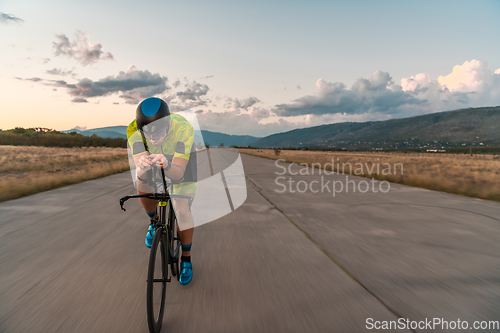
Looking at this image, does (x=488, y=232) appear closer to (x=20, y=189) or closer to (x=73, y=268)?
(x=73, y=268)

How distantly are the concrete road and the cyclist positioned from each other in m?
0.66

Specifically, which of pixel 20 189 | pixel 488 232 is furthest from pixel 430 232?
pixel 20 189

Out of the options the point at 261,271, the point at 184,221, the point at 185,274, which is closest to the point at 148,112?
the point at 184,221

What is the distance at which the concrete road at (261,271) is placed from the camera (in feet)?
8.32

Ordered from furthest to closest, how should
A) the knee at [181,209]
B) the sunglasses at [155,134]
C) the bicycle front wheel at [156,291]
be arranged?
the knee at [181,209], the sunglasses at [155,134], the bicycle front wheel at [156,291]

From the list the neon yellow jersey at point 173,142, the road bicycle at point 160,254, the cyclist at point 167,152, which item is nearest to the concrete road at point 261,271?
the road bicycle at point 160,254

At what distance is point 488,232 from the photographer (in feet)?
18.3

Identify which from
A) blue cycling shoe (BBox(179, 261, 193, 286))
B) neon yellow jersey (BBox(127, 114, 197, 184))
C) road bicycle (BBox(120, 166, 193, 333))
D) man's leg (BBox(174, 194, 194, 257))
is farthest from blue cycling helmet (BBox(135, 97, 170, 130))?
blue cycling shoe (BBox(179, 261, 193, 286))

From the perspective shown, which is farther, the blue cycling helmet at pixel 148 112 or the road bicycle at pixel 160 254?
the blue cycling helmet at pixel 148 112

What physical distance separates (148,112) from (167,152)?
58cm

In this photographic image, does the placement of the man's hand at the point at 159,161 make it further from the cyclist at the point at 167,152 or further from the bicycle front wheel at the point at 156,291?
the bicycle front wheel at the point at 156,291

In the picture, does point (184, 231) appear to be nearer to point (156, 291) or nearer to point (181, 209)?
point (181, 209)

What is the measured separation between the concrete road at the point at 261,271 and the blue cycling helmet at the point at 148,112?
5.63 feet

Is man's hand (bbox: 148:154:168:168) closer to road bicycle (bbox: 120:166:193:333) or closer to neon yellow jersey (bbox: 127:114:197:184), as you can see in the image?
road bicycle (bbox: 120:166:193:333)
